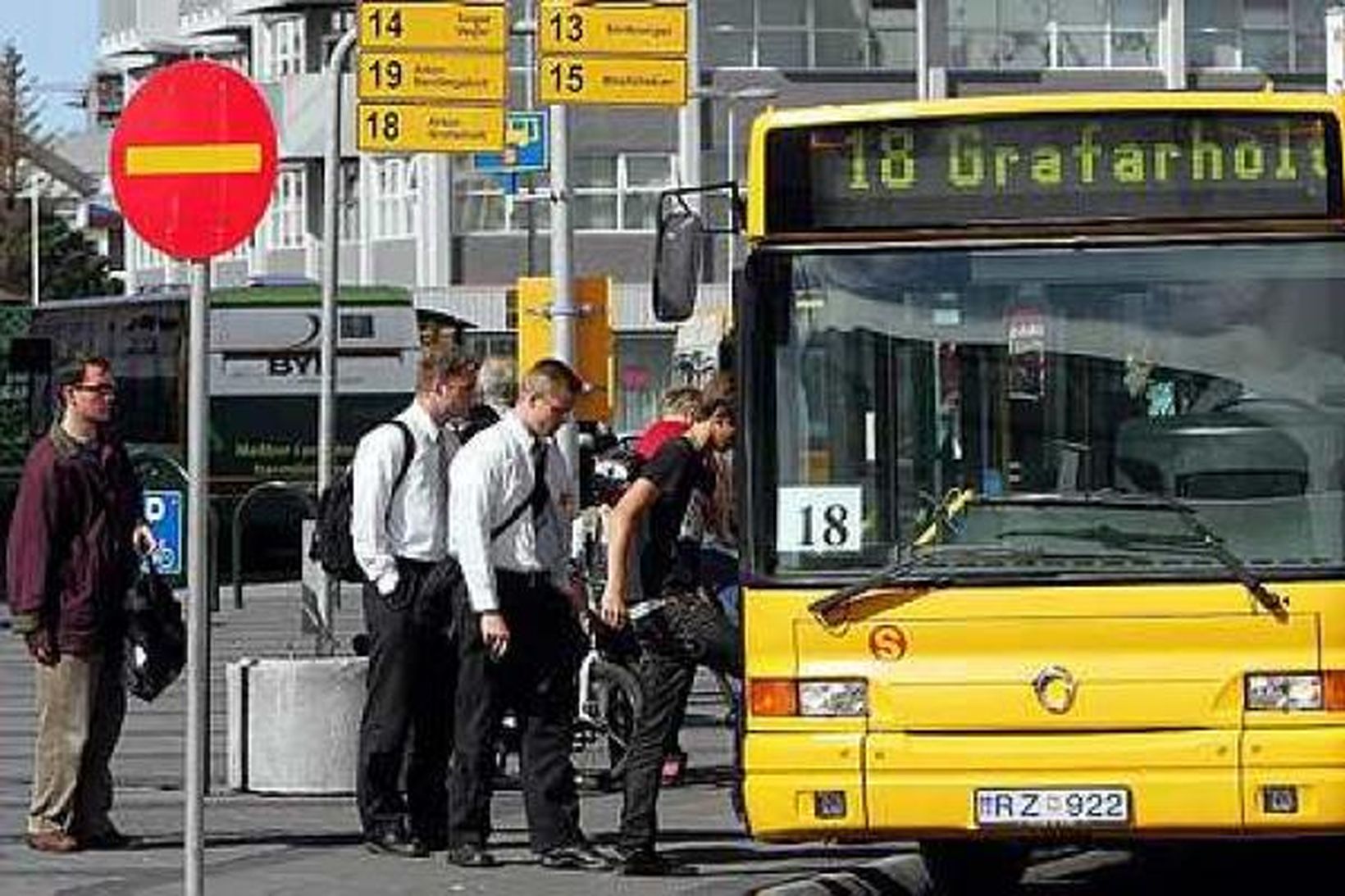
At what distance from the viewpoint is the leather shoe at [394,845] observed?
15.0 metres

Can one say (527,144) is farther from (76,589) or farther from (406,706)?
(76,589)

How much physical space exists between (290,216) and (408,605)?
7755cm

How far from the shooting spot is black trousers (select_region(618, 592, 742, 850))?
14.7 m

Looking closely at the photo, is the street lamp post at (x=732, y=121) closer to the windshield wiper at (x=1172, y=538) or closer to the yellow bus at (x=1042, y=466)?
the yellow bus at (x=1042, y=466)

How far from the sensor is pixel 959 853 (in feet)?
48.6

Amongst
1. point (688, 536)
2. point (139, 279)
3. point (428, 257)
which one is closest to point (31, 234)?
point (139, 279)

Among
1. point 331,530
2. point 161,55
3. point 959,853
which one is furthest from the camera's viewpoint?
point 161,55

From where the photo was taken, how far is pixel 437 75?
20828mm

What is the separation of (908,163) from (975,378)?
0.86m

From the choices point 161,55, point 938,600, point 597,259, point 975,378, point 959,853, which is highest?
point 161,55

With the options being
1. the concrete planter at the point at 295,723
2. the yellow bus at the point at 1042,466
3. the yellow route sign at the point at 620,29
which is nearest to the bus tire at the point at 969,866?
the yellow bus at the point at 1042,466

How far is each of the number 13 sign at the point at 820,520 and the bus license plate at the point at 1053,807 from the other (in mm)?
1029

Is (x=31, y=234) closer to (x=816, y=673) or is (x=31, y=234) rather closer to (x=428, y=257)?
(x=428, y=257)

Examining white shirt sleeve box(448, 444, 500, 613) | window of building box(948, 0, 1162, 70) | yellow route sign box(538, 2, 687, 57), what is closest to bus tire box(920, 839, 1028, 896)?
white shirt sleeve box(448, 444, 500, 613)
